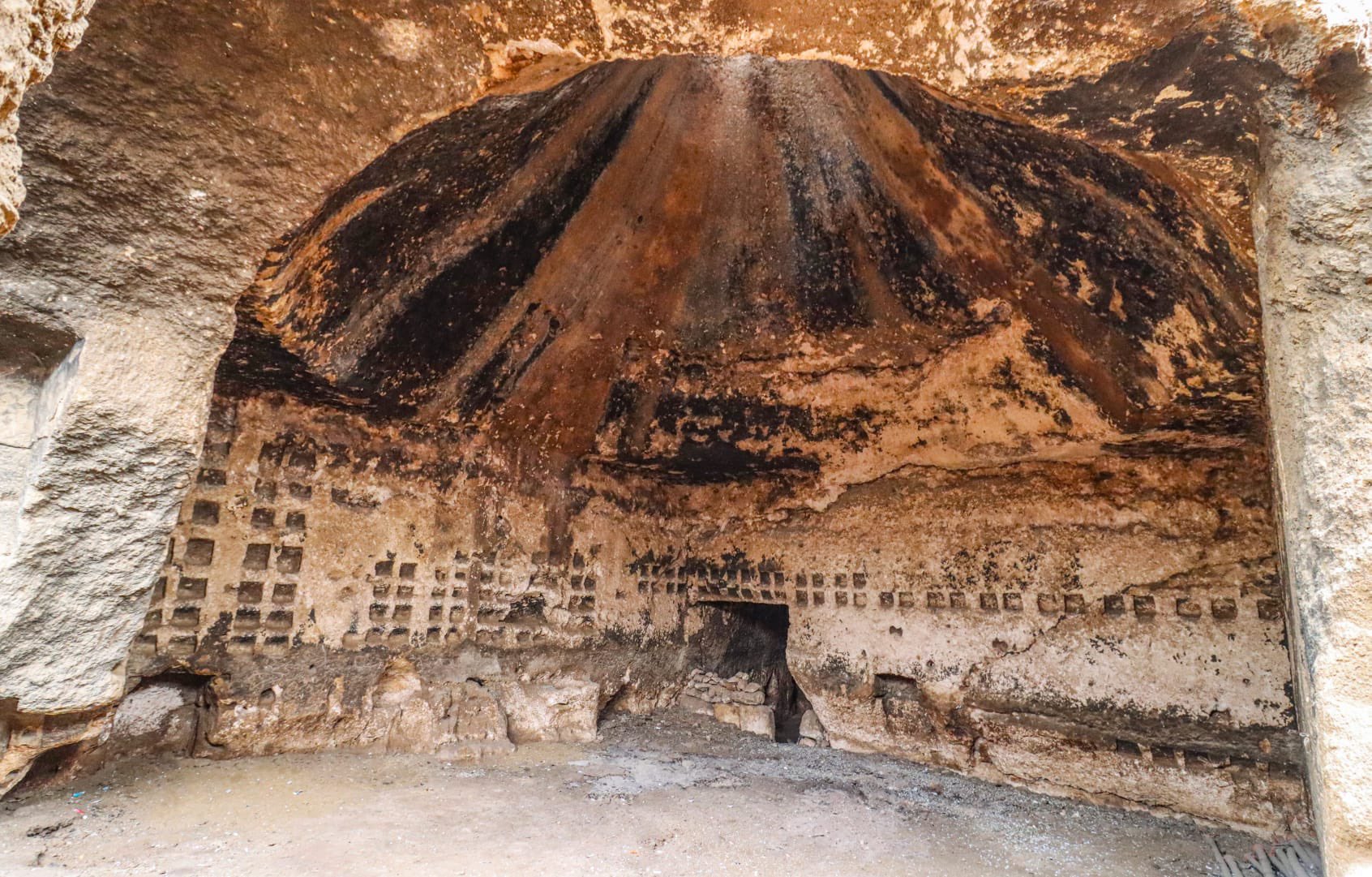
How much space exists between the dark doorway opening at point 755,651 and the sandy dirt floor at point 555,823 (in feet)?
6.00

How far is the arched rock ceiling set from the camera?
10.6ft

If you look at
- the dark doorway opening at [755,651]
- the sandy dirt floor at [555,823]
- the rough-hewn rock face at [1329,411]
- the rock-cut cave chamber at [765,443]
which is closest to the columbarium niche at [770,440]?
the rock-cut cave chamber at [765,443]

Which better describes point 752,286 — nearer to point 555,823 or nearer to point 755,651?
point 555,823

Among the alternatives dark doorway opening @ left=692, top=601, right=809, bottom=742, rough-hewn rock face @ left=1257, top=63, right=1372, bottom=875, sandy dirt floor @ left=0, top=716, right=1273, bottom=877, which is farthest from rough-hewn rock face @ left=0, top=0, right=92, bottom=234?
dark doorway opening @ left=692, top=601, right=809, bottom=742

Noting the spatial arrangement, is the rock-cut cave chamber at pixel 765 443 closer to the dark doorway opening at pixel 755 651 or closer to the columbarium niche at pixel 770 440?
the columbarium niche at pixel 770 440

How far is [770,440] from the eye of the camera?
5.41 m

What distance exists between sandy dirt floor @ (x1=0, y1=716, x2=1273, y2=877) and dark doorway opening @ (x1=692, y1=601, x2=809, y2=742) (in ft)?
6.00

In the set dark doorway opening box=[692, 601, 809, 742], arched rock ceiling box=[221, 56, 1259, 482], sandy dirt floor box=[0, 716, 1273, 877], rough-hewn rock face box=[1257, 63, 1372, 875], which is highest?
arched rock ceiling box=[221, 56, 1259, 482]

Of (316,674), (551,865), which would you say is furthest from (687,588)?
(551,865)

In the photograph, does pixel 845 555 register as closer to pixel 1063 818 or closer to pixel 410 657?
pixel 1063 818

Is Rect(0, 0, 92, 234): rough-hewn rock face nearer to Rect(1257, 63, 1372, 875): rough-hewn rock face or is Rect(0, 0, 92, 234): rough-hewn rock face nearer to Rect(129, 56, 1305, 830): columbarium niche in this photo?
Rect(129, 56, 1305, 830): columbarium niche

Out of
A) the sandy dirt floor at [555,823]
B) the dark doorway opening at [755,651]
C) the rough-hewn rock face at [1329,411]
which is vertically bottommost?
the sandy dirt floor at [555,823]

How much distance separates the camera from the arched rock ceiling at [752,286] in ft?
10.6

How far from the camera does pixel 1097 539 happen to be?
4.40 meters
